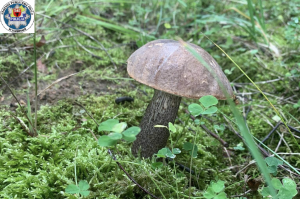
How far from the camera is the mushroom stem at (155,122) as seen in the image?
152cm

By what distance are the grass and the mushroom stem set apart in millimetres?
103

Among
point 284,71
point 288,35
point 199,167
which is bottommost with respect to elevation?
point 199,167

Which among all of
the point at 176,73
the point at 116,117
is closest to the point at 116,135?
the point at 176,73

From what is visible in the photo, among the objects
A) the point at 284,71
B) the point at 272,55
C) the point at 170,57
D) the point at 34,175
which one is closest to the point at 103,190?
the point at 34,175

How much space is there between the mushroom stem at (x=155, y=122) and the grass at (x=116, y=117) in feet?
0.34

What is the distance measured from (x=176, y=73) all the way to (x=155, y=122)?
1.62 feet

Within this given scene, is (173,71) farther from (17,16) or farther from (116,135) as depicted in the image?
(17,16)

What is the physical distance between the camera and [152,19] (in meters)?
3.66

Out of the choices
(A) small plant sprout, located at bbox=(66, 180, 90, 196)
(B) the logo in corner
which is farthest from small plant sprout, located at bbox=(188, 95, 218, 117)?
(B) the logo in corner

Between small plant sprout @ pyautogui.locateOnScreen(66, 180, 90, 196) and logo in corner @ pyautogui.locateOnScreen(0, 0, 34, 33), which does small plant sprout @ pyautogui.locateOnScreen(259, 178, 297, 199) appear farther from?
logo in corner @ pyautogui.locateOnScreen(0, 0, 34, 33)

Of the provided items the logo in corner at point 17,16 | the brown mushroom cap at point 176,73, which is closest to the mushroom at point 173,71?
the brown mushroom cap at point 176,73

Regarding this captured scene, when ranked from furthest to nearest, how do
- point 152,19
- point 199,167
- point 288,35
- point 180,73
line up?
point 152,19 → point 288,35 → point 199,167 → point 180,73

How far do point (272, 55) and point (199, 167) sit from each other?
6.69 feet

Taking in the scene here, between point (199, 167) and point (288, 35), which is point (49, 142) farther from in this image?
point (288, 35)
